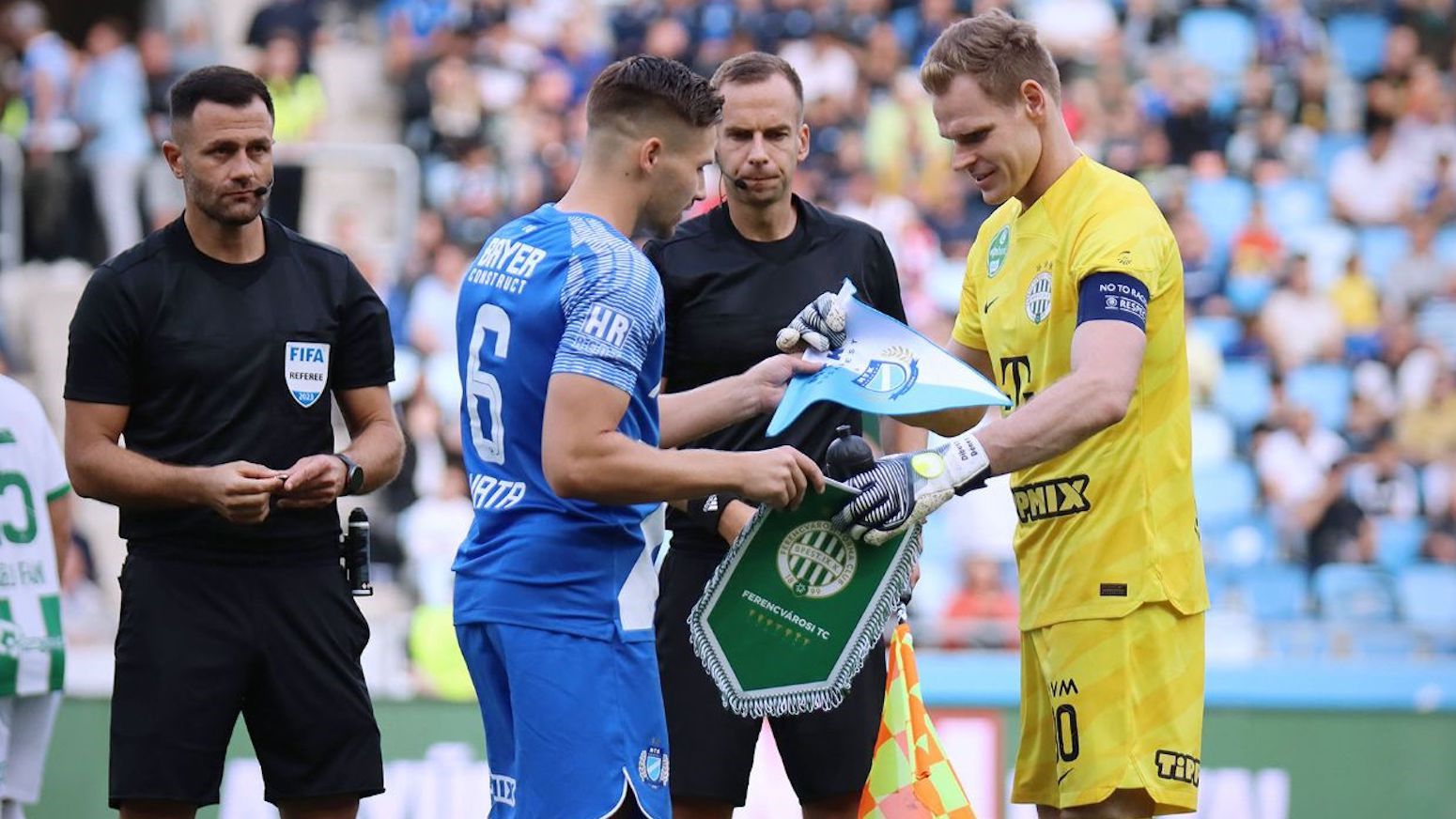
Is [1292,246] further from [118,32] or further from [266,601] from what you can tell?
[266,601]

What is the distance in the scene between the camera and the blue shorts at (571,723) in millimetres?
4324

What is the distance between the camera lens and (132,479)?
519 cm

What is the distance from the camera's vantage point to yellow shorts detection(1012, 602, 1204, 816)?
4824 millimetres

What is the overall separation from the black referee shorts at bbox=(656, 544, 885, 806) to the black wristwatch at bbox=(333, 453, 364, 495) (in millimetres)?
1002

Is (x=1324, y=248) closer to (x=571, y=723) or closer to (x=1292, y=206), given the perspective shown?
(x=1292, y=206)

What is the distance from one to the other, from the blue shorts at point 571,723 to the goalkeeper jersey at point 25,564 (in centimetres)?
239

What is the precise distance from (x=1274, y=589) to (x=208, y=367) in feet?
30.1

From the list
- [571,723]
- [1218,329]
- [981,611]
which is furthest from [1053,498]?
[1218,329]

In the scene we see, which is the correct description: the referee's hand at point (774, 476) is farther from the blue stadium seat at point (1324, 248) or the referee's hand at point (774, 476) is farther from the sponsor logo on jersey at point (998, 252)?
the blue stadium seat at point (1324, 248)

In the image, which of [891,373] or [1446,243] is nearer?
[891,373]

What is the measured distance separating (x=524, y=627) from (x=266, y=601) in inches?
49.8

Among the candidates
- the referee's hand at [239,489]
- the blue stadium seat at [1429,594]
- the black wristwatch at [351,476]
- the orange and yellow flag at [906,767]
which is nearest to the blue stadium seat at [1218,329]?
the blue stadium seat at [1429,594]

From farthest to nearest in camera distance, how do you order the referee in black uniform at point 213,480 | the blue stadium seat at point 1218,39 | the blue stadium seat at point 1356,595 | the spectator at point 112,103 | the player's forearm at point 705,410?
the blue stadium seat at point 1218,39 → the spectator at point 112,103 → the blue stadium seat at point 1356,595 → the referee in black uniform at point 213,480 → the player's forearm at point 705,410

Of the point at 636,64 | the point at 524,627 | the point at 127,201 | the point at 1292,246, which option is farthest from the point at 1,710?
the point at 1292,246
